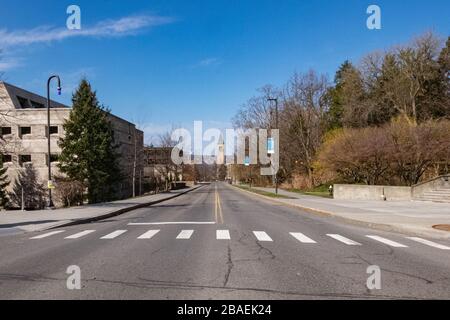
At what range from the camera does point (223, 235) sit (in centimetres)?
1395

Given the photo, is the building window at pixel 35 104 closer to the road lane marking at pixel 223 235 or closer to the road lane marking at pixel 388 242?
the road lane marking at pixel 223 235

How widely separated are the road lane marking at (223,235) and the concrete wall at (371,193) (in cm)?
1962

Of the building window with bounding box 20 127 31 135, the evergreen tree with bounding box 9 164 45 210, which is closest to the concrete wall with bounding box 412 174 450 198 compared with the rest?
the evergreen tree with bounding box 9 164 45 210

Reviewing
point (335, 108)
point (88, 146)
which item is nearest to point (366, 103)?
point (335, 108)

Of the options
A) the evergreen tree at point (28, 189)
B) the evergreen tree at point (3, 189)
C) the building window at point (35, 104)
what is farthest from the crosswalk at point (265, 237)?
the building window at point (35, 104)

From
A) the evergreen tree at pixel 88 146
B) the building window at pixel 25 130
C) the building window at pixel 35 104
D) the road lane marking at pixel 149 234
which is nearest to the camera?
the road lane marking at pixel 149 234

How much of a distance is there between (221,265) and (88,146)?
36.5 meters

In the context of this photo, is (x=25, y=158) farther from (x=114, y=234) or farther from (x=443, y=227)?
(x=443, y=227)

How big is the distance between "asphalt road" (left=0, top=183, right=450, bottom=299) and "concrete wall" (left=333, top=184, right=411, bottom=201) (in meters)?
17.0

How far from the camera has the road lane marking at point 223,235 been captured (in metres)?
13.2

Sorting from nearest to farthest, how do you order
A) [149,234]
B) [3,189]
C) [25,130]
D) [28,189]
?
[149,234], [3,189], [28,189], [25,130]
